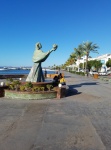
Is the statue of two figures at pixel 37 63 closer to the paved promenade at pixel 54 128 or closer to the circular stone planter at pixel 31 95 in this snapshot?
the circular stone planter at pixel 31 95

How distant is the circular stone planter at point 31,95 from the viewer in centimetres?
1403

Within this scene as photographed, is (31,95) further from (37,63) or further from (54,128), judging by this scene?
(54,128)

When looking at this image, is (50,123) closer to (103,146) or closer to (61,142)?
(61,142)

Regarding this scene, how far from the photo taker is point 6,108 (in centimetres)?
1117

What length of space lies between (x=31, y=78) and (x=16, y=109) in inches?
268

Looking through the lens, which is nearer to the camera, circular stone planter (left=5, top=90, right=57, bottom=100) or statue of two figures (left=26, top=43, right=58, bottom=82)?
circular stone planter (left=5, top=90, right=57, bottom=100)

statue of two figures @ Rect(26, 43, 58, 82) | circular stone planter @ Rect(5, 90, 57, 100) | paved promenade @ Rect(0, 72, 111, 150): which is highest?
statue of two figures @ Rect(26, 43, 58, 82)

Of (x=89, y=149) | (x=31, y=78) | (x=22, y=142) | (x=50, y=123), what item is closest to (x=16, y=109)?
(x=50, y=123)

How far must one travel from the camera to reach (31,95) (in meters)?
14.0

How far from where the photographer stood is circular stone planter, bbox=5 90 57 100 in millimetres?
14031

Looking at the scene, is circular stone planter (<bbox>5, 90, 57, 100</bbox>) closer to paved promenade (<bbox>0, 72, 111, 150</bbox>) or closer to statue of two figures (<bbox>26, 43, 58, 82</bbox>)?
paved promenade (<bbox>0, 72, 111, 150</bbox>)

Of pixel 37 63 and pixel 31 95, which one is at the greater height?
pixel 37 63

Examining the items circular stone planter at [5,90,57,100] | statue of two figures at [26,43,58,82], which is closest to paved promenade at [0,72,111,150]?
circular stone planter at [5,90,57,100]

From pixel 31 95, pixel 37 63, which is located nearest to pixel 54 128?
pixel 31 95
